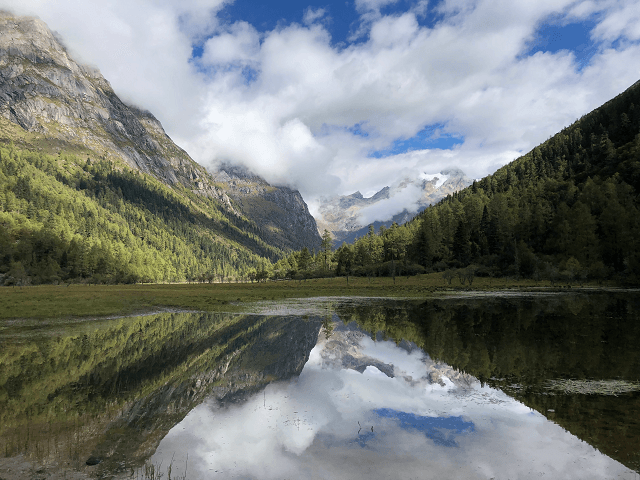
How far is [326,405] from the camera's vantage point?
49.8 feet

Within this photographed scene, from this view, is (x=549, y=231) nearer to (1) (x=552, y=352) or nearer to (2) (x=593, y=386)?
(1) (x=552, y=352)

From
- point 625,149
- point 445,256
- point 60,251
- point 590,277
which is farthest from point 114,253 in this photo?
point 625,149

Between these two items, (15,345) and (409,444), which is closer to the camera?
(409,444)

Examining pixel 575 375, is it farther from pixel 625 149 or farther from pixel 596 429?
pixel 625 149

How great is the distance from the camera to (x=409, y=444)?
11016 millimetres

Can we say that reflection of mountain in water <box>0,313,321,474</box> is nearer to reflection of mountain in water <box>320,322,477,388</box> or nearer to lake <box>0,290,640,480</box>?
lake <box>0,290,640,480</box>

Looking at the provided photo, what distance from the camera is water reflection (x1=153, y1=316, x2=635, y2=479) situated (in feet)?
31.1

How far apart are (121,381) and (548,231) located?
141 metres

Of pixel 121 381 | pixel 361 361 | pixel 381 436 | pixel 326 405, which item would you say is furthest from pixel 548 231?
pixel 121 381

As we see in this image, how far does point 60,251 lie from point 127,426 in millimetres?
179822

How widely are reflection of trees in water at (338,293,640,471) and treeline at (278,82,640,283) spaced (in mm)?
68369

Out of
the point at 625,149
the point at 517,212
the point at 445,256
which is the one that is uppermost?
the point at 625,149

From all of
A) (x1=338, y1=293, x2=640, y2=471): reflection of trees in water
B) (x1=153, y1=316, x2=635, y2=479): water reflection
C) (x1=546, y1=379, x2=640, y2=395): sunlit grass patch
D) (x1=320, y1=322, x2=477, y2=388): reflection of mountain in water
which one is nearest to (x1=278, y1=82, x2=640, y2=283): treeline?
(x1=338, y1=293, x2=640, y2=471): reflection of trees in water

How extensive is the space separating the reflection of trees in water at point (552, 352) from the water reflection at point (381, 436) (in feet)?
3.41
